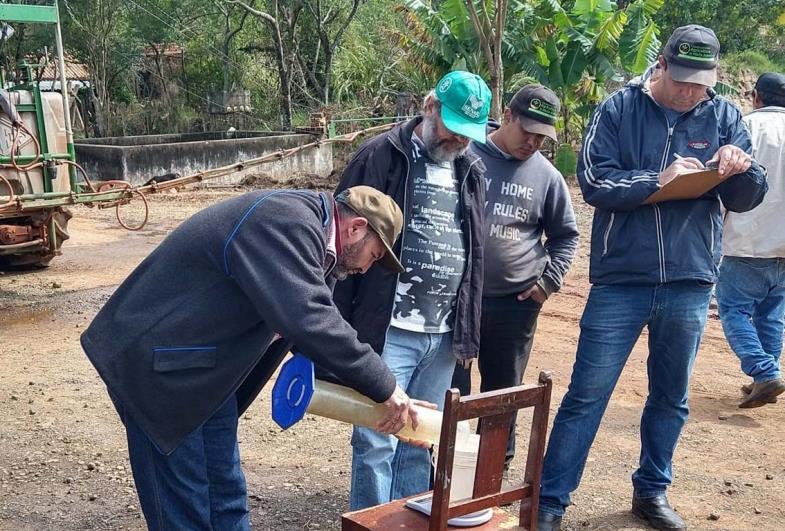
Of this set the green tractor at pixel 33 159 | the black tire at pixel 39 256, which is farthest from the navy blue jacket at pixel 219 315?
the black tire at pixel 39 256

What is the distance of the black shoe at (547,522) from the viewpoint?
12.4 feet

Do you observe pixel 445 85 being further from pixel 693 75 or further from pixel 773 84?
pixel 773 84

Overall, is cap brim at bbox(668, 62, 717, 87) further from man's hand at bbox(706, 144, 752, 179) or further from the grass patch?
the grass patch

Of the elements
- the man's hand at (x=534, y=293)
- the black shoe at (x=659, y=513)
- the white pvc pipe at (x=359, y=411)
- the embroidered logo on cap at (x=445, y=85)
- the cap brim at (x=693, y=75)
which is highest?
the cap brim at (x=693, y=75)

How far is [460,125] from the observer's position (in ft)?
11.2

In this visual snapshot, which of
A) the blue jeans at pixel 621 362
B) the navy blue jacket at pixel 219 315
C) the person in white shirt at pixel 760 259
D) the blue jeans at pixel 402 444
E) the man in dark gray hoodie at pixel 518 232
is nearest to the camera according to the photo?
the navy blue jacket at pixel 219 315

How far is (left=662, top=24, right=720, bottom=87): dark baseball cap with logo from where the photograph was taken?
3.51m

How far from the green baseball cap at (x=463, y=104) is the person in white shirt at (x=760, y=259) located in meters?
2.68

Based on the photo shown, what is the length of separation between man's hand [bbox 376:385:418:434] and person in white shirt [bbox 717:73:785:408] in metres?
3.20

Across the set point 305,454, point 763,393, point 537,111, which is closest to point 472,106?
point 537,111

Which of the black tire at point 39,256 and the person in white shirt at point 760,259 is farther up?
the person in white shirt at point 760,259

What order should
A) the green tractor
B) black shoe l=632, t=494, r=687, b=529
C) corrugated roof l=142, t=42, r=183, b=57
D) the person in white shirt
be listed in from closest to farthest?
1. black shoe l=632, t=494, r=687, b=529
2. the person in white shirt
3. the green tractor
4. corrugated roof l=142, t=42, r=183, b=57

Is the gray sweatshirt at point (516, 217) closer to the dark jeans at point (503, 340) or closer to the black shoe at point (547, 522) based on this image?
the dark jeans at point (503, 340)

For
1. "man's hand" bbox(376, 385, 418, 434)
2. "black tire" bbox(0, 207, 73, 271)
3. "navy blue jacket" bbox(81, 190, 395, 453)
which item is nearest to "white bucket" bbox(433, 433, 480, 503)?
"man's hand" bbox(376, 385, 418, 434)
